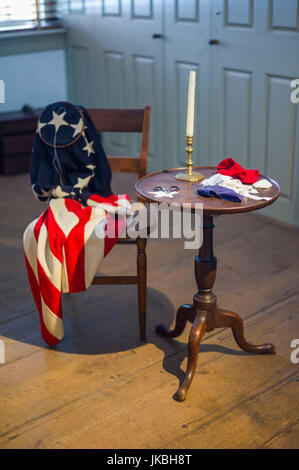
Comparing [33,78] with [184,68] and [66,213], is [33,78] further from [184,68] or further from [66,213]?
[66,213]

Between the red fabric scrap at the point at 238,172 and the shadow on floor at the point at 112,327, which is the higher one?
the red fabric scrap at the point at 238,172

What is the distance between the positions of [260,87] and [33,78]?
196cm

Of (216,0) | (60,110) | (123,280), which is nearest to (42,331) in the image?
(123,280)

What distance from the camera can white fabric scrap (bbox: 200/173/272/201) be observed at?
181 centimetres

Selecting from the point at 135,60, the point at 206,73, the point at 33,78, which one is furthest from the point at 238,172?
the point at 33,78

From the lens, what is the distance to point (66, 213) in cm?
205

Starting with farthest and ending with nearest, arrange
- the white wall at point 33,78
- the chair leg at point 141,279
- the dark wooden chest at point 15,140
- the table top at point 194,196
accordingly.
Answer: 1. the white wall at point 33,78
2. the dark wooden chest at point 15,140
3. the chair leg at point 141,279
4. the table top at point 194,196

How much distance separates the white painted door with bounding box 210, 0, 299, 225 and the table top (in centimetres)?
104

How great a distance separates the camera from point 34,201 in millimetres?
3557

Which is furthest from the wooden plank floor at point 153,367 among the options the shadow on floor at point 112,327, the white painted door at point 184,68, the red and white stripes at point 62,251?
the white painted door at point 184,68

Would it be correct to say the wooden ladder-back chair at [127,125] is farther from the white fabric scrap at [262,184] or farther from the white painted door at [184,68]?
the white painted door at [184,68]

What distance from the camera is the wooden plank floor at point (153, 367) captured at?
1697mm

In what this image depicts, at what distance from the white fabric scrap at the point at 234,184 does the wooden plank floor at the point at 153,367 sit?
0.59m
